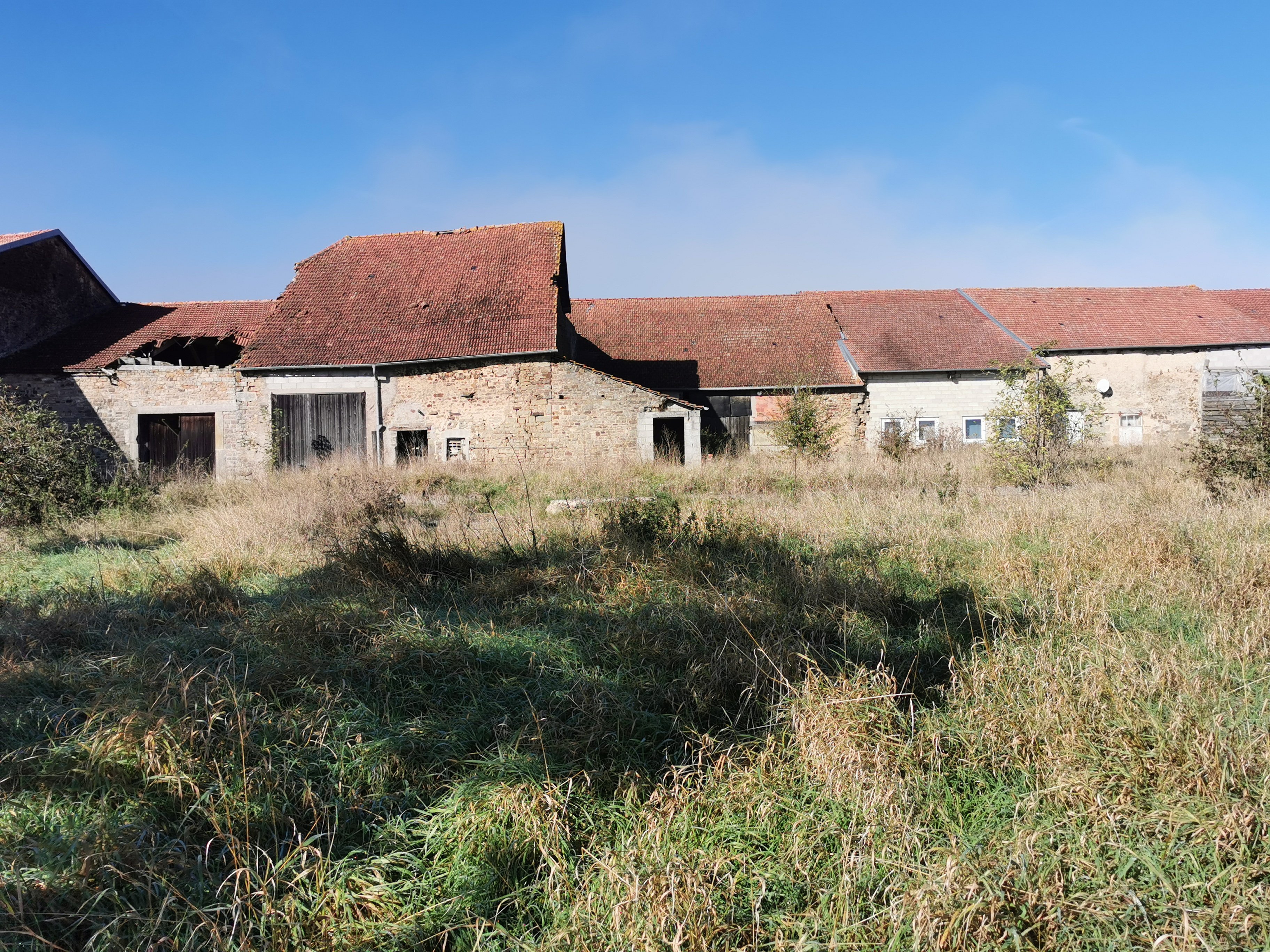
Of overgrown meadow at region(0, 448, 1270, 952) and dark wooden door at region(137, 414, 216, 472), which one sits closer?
overgrown meadow at region(0, 448, 1270, 952)

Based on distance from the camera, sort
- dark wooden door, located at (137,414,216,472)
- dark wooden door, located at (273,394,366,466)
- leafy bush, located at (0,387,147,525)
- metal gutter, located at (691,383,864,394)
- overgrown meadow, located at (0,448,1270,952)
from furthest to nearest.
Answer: metal gutter, located at (691,383,864,394) < dark wooden door, located at (137,414,216,472) < dark wooden door, located at (273,394,366,466) < leafy bush, located at (0,387,147,525) < overgrown meadow, located at (0,448,1270,952)

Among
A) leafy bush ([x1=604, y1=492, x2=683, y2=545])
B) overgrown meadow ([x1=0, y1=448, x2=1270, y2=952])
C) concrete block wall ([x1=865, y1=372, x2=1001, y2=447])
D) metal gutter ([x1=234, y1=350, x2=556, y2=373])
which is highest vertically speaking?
metal gutter ([x1=234, y1=350, x2=556, y2=373])

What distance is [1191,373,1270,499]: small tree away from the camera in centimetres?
839

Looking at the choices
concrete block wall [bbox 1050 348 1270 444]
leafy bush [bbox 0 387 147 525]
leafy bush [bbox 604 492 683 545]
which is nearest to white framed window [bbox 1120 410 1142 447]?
concrete block wall [bbox 1050 348 1270 444]

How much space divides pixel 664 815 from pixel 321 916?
117 cm

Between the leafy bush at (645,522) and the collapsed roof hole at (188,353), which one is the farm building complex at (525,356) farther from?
the leafy bush at (645,522)

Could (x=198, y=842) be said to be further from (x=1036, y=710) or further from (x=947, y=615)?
(x=947, y=615)

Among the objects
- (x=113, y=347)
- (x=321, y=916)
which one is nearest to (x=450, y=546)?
(x=321, y=916)

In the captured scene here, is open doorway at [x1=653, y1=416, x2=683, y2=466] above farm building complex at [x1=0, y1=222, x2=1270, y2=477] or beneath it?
beneath

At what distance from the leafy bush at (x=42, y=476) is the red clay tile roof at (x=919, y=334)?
1760 cm

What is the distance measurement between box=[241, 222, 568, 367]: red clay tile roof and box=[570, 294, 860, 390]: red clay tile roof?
2325 millimetres

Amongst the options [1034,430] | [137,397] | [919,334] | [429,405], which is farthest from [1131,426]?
[137,397]

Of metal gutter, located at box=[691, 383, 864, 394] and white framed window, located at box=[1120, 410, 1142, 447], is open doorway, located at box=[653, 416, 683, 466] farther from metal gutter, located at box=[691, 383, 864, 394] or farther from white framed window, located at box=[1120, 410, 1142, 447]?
white framed window, located at box=[1120, 410, 1142, 447]

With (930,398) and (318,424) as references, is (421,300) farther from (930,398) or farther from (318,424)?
(930,398)
